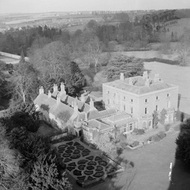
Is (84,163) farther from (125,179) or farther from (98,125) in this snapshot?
(98,125)

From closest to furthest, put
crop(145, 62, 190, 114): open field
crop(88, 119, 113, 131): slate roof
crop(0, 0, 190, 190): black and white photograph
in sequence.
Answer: crop(0, 0, 190, 190): black and white photograph, crop(88, 119, 113, 131): slate roof, crop(145, 62, 190, 114): open field

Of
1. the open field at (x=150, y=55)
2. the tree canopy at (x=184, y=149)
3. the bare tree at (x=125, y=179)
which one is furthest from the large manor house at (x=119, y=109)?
the open field at (x=150, y=55)

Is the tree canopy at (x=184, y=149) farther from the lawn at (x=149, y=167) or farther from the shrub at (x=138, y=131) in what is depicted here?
the shrub at (x=138, y=131)

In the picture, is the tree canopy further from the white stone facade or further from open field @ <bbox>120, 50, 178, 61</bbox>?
open field @ <bbox>120, 50, 178, 61</bbox>

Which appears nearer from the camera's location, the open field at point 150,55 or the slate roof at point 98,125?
the slate roof at point 98,125

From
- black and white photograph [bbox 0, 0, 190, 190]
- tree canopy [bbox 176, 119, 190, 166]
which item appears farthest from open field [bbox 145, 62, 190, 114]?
tree canopy [bbox 176, 119, 190, 166]

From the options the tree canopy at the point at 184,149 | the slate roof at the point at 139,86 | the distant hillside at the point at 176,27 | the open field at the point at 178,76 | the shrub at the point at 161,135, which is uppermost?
the distant hillside at the point at 176,27
